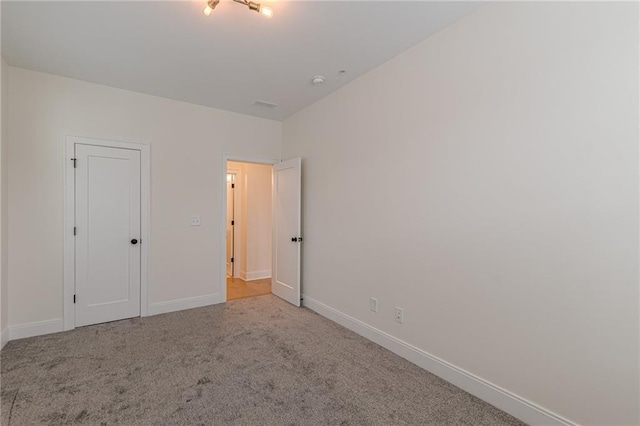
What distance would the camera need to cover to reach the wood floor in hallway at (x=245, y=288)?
15.0 feet

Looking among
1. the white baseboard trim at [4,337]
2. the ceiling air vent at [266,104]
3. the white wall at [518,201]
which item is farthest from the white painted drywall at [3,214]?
the white wall at [518,201]

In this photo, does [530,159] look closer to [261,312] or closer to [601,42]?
[601,42]

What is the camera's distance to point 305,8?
6.77 feet

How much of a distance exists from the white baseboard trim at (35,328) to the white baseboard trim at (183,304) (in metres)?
0.86

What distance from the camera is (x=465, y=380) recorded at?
7.01ft

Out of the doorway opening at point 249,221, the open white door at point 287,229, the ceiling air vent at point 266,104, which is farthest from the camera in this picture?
the doorway opening at point 249,221

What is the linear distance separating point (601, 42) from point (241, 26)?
2310 millimetres

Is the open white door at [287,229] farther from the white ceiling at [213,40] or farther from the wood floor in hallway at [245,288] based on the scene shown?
the white ceiling at [213,40]

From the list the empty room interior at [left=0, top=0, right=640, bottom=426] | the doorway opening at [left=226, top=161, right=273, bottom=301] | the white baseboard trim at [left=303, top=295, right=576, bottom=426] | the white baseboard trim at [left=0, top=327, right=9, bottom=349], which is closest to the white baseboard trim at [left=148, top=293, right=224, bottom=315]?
the empty room interior at [left=0, top=0, right=640, bottom=426]

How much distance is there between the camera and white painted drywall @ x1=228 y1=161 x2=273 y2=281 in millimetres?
5629

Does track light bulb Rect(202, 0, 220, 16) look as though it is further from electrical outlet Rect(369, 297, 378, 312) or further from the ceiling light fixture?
electrical outlet Rect(369, 297, 378, 312)

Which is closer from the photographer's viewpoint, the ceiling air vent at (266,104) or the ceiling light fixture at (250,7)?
the ceiling light fixture at (250,7)

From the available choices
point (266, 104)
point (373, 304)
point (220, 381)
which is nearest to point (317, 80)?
point (266, 104)

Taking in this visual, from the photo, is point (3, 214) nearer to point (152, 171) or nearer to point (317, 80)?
point (152, 171)
